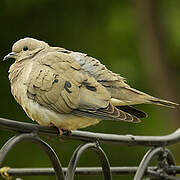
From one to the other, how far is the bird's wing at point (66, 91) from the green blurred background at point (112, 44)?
116 inches

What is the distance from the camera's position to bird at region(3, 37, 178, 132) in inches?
110

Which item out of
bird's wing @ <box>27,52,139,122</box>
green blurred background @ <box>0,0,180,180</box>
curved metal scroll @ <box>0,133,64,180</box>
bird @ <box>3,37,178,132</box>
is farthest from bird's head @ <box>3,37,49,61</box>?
green blurred background @ <box>0,0,180,180</box>

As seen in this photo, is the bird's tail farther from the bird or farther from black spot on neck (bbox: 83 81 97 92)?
black spot on neck (bbox: 83 81 97 92)

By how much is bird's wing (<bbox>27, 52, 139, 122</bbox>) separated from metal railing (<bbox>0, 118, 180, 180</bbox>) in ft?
1.19

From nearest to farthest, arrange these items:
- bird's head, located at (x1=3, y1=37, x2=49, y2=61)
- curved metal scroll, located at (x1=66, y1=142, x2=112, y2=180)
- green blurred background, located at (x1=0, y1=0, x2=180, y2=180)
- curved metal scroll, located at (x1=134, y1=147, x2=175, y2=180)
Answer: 1. curved metal scroll, located at (x1=66, y1=142, x2=112, y2=180)
2. curved metal scroll, located at (x1=134, y1=147, x2=175, y2=180)
3. bird's head, located at (x1=3, y1=37, x2=49, y2=61)
4. green blurred background, located at (x1=0, y1=0, x2=180, y2=180)

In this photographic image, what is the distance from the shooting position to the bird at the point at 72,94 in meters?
2.80

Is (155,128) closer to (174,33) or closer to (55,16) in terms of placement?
(174,33)

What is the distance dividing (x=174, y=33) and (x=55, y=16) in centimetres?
125

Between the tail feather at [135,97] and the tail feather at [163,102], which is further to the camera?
the tail feather at [135,97]

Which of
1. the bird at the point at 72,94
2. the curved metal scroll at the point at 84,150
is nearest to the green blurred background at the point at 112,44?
the bird at the point at 72,94

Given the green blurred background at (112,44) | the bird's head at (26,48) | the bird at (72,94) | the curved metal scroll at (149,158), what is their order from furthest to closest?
the green blurred background at (112,44) → the bird's head at (26,48) → the bird at (72,94) → the curved metal scroll at (149,158)

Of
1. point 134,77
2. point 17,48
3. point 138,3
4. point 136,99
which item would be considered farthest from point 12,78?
point 134,77

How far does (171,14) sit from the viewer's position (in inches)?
243

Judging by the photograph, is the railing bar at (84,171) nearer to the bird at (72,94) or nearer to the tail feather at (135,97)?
the bird at (72,94)
